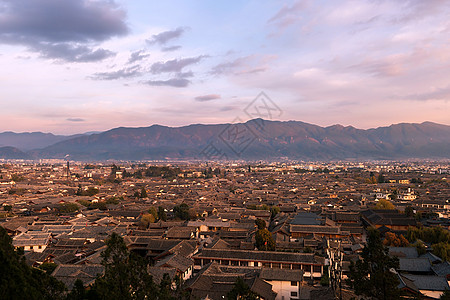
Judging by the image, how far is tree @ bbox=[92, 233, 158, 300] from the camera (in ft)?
25.8

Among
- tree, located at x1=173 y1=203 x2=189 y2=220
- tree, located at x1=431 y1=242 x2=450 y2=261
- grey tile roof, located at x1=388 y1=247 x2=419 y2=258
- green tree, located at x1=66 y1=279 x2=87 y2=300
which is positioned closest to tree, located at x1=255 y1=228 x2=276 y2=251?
grey tile roof, located at x1=388 y1=247 x2=419 y2=258

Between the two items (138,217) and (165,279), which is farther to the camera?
(138,217)

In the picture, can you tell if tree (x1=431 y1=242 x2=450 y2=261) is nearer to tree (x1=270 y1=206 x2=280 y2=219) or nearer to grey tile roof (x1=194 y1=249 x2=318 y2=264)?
grey tile roof (x1=194 y1=249 x2=318 y2=264)

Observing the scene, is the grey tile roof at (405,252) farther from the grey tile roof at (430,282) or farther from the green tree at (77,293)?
the green tree at (77,293)

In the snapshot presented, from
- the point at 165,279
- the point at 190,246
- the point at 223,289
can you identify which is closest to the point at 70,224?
the point at 190,246

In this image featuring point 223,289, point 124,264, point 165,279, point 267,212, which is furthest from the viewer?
point 267,212

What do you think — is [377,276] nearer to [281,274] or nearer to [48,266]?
[281,274]

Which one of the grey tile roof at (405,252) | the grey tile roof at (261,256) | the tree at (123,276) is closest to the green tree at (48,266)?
the grey tile roof at (261,256)

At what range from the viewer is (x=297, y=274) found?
1313cm

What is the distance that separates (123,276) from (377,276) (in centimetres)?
595

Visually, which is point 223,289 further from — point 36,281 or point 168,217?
point 168,217

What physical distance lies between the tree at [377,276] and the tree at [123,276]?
500 cm

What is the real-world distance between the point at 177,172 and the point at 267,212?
46.9m

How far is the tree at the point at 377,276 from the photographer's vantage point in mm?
8312
